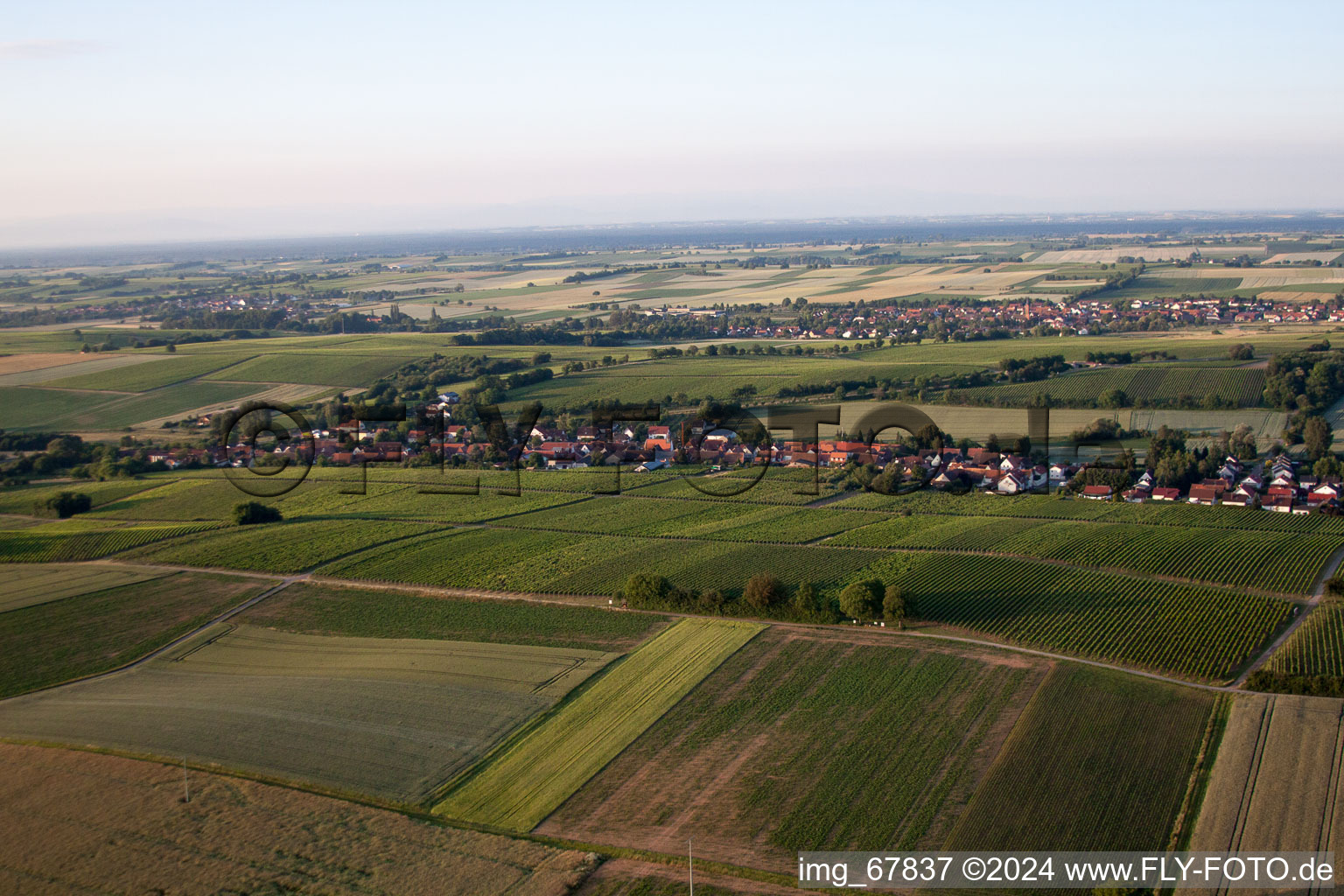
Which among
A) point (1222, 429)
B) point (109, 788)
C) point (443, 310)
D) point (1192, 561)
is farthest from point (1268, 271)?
point (109, 788)

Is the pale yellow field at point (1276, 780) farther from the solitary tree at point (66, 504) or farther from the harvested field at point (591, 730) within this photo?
the solitary tree at point (66, 504)

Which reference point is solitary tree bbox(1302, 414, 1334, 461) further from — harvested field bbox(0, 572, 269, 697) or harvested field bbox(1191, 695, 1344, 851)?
harvested field bbox(0, 572, 269, 697)

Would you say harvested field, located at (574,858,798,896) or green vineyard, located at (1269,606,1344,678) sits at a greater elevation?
green vineyard, located at (1269,606,1344,678)

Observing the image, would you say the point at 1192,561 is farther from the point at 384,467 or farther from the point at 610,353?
the point at 610,353

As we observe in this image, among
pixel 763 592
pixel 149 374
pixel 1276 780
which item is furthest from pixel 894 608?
pixel 149 374

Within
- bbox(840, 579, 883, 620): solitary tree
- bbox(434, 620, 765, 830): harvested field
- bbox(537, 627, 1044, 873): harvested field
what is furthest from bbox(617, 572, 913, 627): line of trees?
bbox(537, 627, 1044, 873): harvested field
